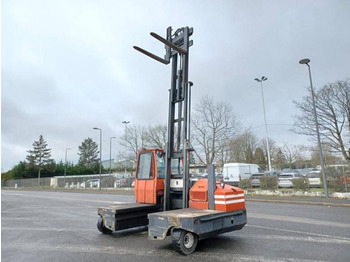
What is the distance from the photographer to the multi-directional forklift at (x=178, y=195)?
5.65 meters

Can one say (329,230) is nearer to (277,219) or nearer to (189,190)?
(277,219)

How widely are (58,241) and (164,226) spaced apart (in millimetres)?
3316

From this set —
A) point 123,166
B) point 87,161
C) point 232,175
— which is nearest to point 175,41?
point 232,175

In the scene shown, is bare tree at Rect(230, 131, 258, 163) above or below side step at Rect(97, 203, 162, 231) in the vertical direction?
above

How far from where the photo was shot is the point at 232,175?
2597 centimetres

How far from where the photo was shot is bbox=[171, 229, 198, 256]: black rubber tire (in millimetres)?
5461

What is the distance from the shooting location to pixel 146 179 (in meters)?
7.73

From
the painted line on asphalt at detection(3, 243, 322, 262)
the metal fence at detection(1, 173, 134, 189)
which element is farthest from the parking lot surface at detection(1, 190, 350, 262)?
the metal fence at detection(1, 173, 134, 189)

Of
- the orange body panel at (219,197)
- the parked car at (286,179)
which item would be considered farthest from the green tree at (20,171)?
the orange body panel at (219,197)

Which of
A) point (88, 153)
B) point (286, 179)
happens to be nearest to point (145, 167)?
point (286, 179)

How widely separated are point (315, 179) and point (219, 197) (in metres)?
15.7

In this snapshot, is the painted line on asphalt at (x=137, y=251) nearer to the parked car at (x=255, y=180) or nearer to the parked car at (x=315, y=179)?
the parked car at (x=315, y=179)

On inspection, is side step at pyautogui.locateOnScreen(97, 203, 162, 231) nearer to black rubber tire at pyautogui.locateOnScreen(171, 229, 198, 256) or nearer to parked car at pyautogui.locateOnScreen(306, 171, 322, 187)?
black rubber tire at pyautogui.locateOnScreen(171, 229, 198, 256)

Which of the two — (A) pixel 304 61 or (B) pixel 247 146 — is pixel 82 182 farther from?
(A) pixel 304 61
